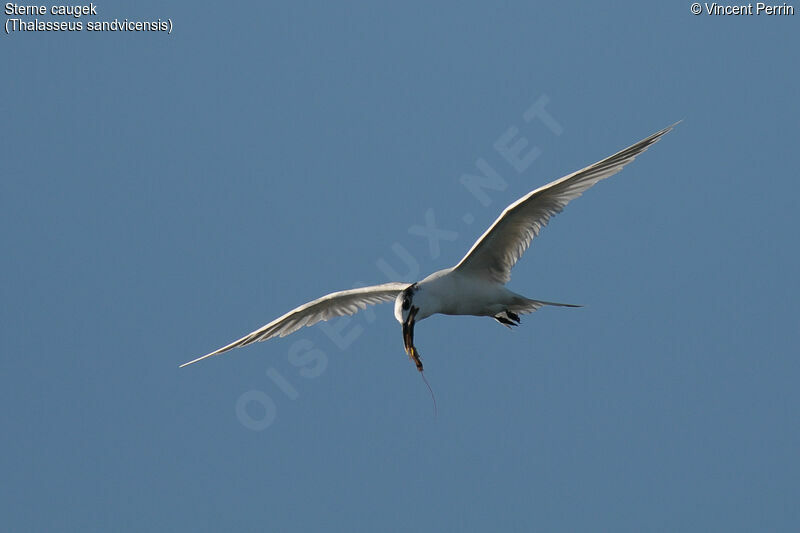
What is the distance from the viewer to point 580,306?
13.9m

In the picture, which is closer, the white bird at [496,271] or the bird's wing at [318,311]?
the white bird at [496,271]

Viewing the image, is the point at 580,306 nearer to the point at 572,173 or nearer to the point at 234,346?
the point at 572,173

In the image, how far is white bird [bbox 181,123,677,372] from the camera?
13.1 metres

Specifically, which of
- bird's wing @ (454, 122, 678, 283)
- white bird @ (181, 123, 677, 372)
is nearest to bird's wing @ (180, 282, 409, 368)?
white bird @ (181, 123, 677, 372)

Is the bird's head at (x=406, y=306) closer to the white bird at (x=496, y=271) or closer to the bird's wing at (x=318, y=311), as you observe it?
the white bird at (x=496, y=271)

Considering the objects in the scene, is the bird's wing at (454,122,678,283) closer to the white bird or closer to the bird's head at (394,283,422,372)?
the white bird

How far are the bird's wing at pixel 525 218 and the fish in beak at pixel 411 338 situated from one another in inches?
37.5

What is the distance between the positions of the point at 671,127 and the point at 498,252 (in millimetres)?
2818

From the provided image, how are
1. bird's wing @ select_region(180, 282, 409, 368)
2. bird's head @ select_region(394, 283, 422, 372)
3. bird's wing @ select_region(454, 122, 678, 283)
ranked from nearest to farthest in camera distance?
bird's wing @ select_region(454, 122, 678, 283)
bird's head @ select_region(394, 283, 422, 372)
bird's wing @ select_region(180, 282, 409, 368)

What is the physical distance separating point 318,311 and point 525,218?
375cm

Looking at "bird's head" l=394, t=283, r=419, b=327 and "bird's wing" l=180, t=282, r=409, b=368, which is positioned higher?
"bird's wing" l=180, t=282, r=409, b=368

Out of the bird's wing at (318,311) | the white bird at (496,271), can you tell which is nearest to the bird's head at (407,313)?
the white bird at (496,271)

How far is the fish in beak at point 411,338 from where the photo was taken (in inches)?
519

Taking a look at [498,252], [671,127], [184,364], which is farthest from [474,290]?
[184,364]
